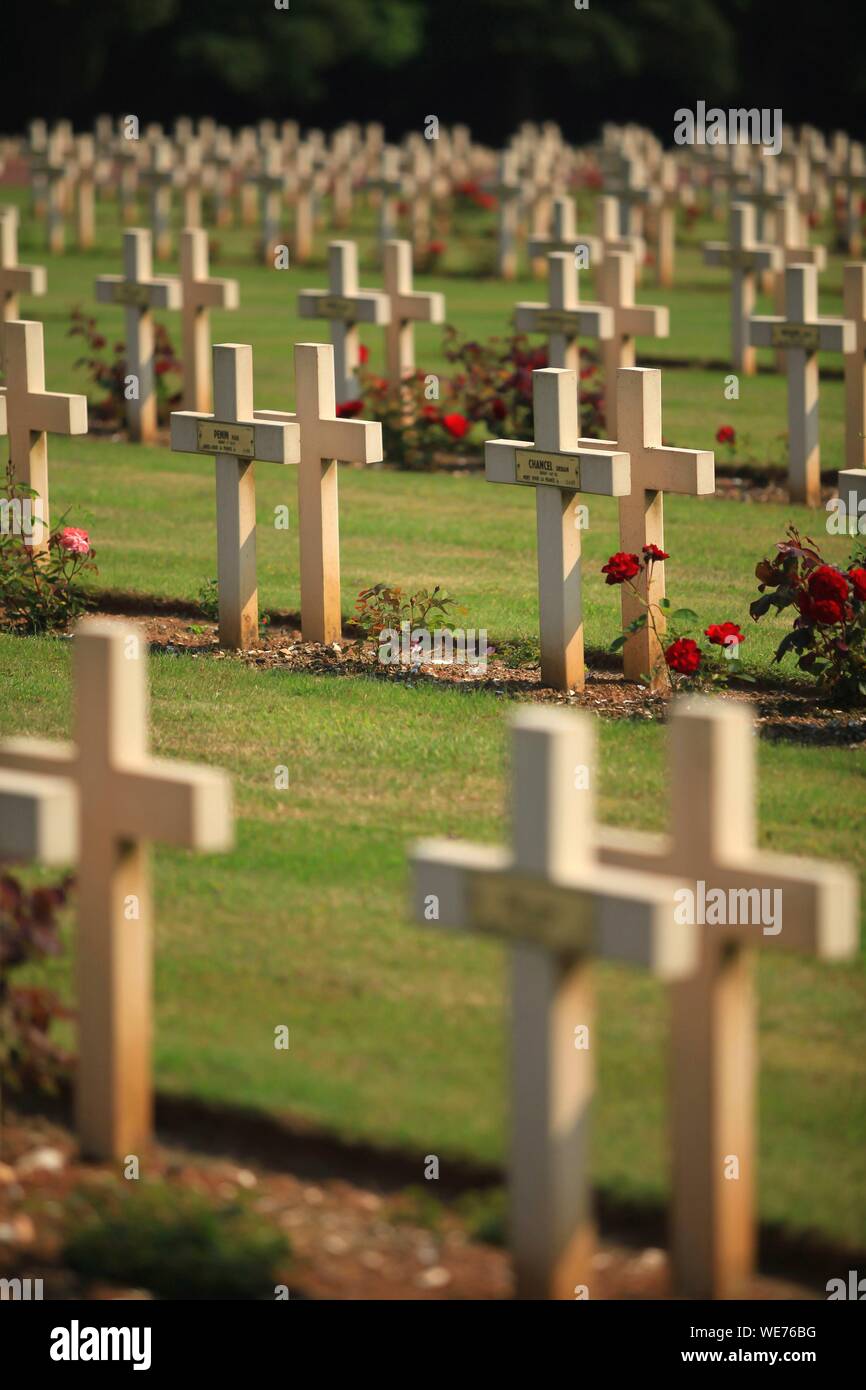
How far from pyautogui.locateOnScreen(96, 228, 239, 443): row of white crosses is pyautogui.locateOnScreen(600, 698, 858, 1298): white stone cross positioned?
10.3 m

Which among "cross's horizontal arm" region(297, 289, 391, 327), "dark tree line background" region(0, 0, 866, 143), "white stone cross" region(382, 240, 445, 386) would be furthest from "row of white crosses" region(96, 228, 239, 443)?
"dark tree line background" region(0, 0, 866, 143)

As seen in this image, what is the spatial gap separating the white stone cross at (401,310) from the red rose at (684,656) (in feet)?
21.5

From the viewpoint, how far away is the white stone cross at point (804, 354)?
12.2 m

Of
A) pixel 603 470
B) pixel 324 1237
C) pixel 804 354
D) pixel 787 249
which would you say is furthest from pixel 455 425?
pixel 324 1237

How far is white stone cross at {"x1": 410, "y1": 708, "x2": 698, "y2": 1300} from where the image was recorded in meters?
3.79

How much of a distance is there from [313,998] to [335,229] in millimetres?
26826

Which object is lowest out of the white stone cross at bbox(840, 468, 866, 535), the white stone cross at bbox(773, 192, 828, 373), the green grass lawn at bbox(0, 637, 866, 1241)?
the green grass lawn at bbox(0, 637, 866, 1241)

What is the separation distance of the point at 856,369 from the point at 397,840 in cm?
709

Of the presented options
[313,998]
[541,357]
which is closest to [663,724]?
[313,998]

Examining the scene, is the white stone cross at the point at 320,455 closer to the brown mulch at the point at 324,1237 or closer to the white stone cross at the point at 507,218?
the brown mulch at the point at 324,1237

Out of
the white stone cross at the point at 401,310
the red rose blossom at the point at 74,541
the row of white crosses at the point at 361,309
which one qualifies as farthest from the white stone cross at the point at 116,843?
the white stone cross at the point at 401,310

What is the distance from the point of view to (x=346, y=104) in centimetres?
4853

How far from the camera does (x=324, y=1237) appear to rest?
437 cm

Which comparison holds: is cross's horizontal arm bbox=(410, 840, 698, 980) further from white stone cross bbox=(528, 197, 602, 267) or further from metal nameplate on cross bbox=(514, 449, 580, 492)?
white stone cross bbox=(528, 197, 602, 267)
